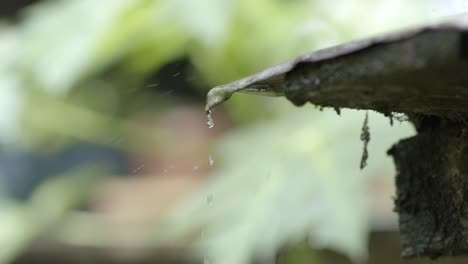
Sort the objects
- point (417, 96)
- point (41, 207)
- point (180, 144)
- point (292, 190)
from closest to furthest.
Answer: point (417, 96), point (292, 190), point (41, 207), point (180, 144)

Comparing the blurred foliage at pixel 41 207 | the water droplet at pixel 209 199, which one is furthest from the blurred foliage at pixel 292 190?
the blurred foliage at pixel 41 207

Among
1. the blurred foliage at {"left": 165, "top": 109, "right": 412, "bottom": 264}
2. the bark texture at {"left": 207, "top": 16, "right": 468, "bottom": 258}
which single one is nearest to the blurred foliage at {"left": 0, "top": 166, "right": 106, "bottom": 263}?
the blurred foliage at {"left": 165, "top": 109, "right": 412, "bottom": 264}

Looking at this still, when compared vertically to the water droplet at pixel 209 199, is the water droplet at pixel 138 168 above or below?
above

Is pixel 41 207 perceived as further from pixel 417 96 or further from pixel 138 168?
pixel 417 96

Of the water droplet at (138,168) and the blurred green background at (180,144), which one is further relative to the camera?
the water droplet at (138,168)

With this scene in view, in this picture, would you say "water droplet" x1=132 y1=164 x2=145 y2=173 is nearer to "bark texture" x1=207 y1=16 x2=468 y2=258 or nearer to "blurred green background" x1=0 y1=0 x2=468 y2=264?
"blurred green background" x1=0 y1=0 x2=468 y2=264

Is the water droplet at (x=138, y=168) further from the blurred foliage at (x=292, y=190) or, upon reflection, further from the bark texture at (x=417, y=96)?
the bark texture at (x=417, y=96)

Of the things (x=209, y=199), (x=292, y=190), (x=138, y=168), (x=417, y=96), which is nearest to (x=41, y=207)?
(x=138, y=168)

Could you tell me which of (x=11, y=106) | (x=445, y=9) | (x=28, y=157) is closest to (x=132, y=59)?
(x=11, y=106)

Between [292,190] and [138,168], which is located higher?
[138,168]

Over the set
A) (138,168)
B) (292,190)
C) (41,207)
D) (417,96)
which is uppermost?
(138,168)

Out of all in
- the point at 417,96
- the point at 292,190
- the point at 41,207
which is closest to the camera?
the point at 417,96
